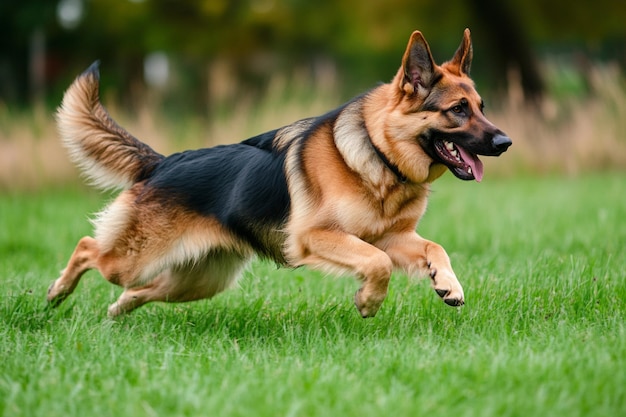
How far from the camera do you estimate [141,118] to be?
39.8 feet

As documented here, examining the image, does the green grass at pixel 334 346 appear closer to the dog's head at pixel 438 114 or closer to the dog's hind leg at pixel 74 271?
the dog's hind leg at pixel 74 271

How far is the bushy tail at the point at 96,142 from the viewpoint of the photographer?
5.44 meters

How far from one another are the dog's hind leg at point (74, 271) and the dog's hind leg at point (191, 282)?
31cm

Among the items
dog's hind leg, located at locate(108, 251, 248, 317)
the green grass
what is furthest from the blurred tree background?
dog's hind leg, located at locate(108, 251, 248, 317)

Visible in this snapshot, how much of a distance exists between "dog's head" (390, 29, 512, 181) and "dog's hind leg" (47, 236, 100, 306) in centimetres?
224

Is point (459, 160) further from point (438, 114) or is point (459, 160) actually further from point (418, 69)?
point (418, 69)

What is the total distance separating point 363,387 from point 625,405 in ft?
3.54

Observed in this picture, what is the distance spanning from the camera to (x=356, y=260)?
14.9ft

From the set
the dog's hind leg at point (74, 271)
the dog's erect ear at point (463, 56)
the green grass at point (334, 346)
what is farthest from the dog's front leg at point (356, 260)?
the dog's hind leg at point (74, 271)

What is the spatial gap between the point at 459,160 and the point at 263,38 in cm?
2093

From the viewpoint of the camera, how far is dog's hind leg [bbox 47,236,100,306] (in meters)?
5.28

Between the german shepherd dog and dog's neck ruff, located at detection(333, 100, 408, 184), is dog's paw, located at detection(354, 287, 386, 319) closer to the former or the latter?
the german shepherd dog

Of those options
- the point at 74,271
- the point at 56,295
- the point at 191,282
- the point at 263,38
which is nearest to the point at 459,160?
the point at 191,282

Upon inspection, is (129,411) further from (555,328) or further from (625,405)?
(555,328)
